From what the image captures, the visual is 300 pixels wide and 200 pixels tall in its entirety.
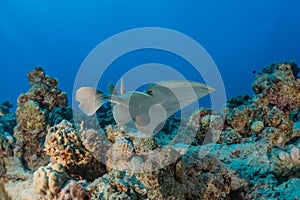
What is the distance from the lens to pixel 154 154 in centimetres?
232

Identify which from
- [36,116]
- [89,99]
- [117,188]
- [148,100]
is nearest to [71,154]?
A: [89,99]

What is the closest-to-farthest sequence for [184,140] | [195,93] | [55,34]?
1. [195,93]
2. [184,140]
3. [55,34]

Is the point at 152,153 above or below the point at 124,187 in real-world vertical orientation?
above

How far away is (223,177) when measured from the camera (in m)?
3.02

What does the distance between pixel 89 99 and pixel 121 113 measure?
1.79ft

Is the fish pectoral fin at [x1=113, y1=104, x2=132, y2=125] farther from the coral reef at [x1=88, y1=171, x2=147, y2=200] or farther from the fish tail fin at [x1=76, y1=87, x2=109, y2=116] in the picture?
the coral reef at [x1=88, y1=171, x2=147, y2=200]

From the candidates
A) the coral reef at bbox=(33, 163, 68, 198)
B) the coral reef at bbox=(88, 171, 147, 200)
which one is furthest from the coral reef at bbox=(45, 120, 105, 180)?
the coral reef at bbox=(88, 171, 147, 200)

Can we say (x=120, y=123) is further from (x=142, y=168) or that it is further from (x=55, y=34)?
(x=55, y=34)

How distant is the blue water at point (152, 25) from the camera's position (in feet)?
294

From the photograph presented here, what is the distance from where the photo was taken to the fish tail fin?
2.58 metres

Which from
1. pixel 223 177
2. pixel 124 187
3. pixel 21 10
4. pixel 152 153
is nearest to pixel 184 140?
pixel 223 177

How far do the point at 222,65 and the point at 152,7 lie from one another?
120ft

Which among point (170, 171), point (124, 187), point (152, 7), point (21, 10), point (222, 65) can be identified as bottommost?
point (124, 187)

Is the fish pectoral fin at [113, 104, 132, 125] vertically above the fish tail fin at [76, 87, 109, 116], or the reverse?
the fish pectoral fin at [113, 104, 132, 125]
